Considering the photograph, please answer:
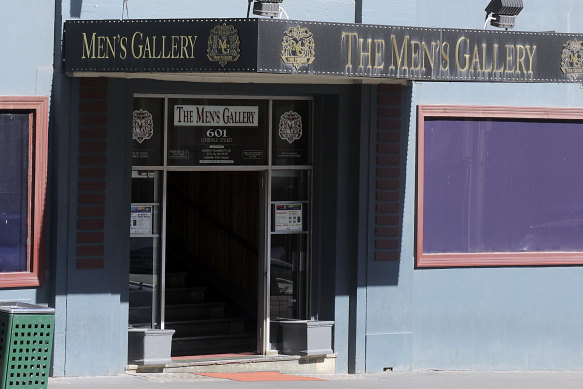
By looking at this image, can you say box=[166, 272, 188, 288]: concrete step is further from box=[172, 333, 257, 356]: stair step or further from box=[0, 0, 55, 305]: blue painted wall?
box=[0, 0, 55, 305]: blue painted wall

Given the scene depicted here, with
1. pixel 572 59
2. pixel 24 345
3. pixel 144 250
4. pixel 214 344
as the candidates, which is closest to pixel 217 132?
pixel 144 250

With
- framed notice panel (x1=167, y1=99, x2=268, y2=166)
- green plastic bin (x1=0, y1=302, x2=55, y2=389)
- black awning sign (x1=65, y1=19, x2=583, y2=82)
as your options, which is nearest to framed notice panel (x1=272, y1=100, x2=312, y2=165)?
framed notice panel (x1=167, y1=99, x2=268, y2=166)

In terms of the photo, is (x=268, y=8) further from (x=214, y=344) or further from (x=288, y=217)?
(x=214, y=344)

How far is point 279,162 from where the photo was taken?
45.2 ft

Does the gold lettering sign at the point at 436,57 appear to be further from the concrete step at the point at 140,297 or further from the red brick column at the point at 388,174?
the concrete step at the point at 140,297

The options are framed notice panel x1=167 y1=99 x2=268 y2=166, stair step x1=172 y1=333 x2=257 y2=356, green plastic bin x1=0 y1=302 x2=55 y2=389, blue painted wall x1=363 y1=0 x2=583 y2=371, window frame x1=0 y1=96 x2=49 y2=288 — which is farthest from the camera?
stair step x1=172 y1=333 x2=257 y2=356

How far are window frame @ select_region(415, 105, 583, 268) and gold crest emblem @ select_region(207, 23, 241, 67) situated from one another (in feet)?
10.6

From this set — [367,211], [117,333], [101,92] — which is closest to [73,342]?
[117,333]

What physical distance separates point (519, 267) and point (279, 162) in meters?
3.31

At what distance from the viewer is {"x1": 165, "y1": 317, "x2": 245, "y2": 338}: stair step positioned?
1427 cm

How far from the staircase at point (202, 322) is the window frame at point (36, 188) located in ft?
7.65

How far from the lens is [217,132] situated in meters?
13.5

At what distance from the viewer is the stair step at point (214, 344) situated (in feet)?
46.0

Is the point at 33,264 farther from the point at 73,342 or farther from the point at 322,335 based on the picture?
the point at 322,335
